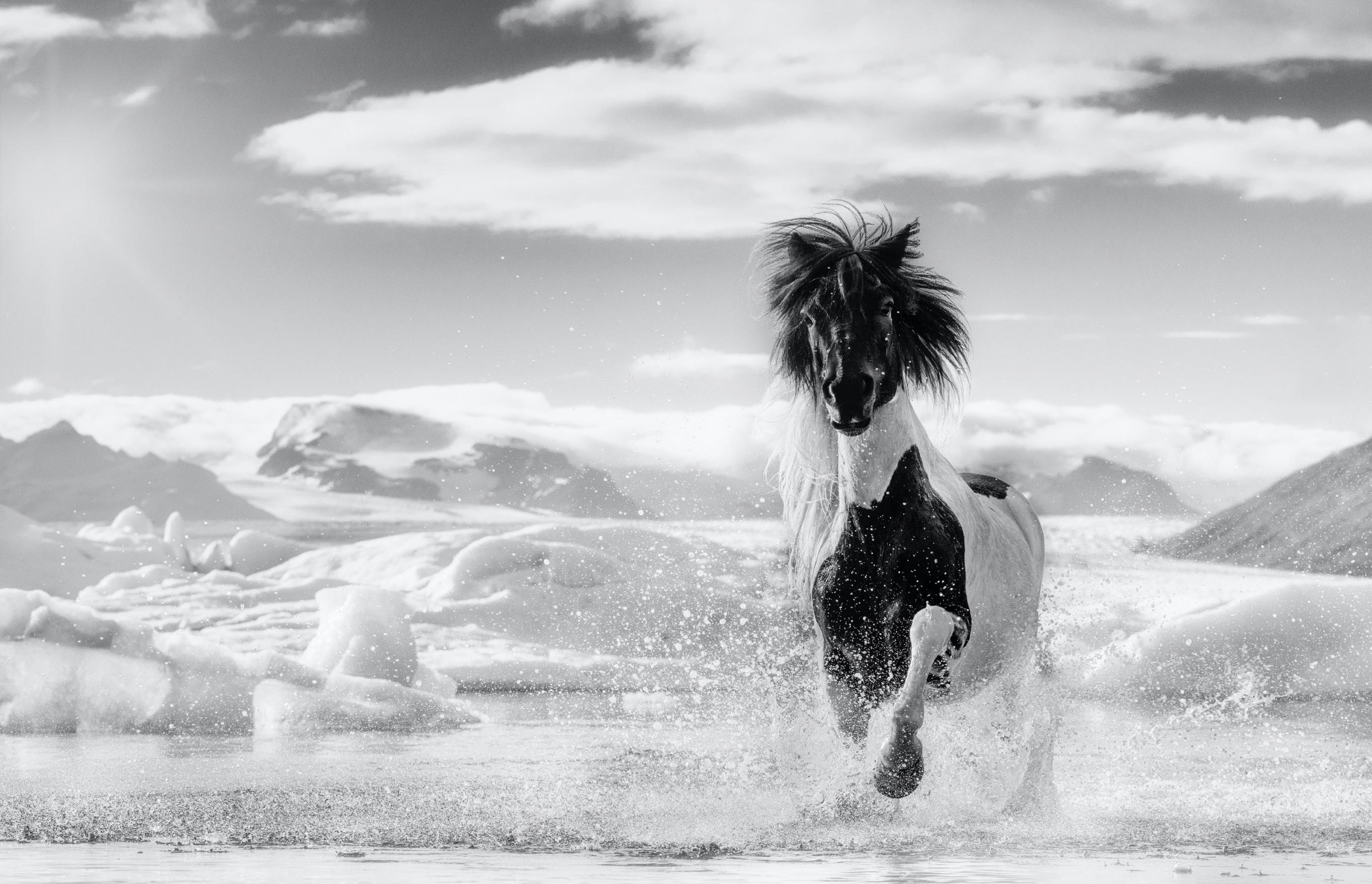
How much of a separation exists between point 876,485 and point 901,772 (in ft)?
3.54

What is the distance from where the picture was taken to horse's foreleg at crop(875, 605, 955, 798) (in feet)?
16.4

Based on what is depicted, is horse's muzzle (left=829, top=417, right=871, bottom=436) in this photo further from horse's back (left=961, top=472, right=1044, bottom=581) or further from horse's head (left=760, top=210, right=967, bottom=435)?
horse's back (left=961, top=472, right=1044, bottom=581)

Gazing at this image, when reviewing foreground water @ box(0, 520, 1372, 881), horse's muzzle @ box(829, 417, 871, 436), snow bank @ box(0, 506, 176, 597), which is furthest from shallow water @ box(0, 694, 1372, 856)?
snow bank @ box(0, 506, 176, 597)

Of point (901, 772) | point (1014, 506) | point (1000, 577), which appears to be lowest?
point (901, 772)

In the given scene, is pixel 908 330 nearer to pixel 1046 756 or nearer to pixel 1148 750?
pixel 1046 756

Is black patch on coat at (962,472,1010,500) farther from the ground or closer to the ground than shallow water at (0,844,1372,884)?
farther from the ground

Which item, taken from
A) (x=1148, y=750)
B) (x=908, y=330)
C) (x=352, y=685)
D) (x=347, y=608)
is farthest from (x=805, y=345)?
(x=347, y=608)

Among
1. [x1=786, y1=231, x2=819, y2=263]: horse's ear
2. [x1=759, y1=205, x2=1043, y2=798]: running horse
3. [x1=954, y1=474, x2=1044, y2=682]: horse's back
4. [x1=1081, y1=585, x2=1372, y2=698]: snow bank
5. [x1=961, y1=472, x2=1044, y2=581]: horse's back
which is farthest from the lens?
[x1=1081, y1=585, x2=1372, y2=698]: snow bank

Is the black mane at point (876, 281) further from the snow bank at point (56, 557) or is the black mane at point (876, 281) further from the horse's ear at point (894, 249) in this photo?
the snow bank at point (56, 557)

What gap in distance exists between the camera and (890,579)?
5.33 m

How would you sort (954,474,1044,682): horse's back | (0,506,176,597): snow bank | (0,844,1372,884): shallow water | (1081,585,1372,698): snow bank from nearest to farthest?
(0,844,1372,884): shallow water
(954,474,1044,682): horse's back
(1081,585,1372,698): snow bank
(0,506,176,597): snow bank

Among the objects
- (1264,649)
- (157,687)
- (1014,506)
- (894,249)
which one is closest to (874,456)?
(894,249)

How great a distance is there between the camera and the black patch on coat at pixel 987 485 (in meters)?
6.77

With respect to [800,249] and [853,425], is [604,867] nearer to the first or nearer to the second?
[853,425]
